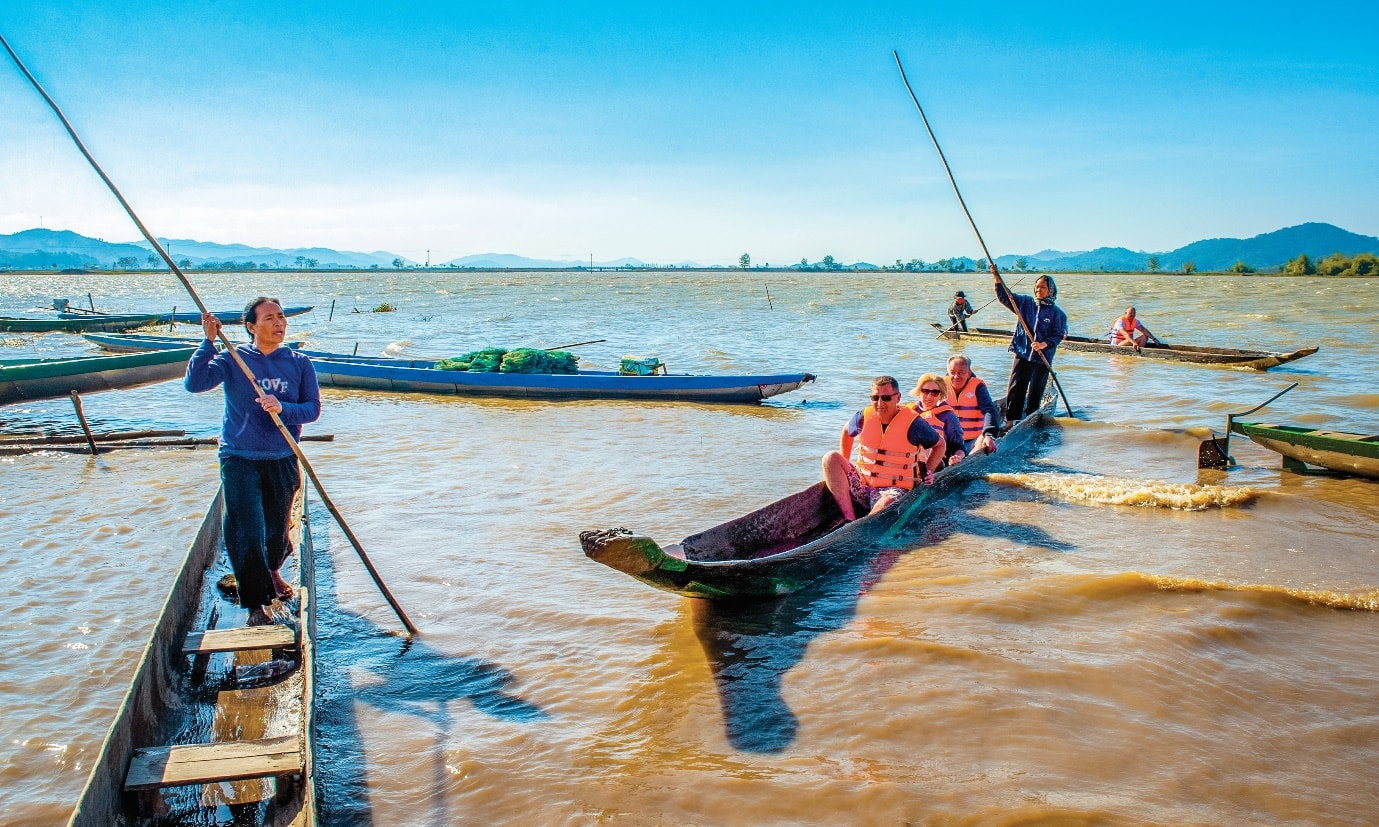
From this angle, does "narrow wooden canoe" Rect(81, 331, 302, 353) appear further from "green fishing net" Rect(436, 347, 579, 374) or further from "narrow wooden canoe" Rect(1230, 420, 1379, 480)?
"narrow wooden canoe" Rect(1230, 420, 1379, 480)

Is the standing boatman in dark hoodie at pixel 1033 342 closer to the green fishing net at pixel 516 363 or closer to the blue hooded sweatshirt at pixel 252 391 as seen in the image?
the green fishing net at pixel 516 363

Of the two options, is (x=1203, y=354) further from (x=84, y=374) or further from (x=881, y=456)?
(x=84, y=374)

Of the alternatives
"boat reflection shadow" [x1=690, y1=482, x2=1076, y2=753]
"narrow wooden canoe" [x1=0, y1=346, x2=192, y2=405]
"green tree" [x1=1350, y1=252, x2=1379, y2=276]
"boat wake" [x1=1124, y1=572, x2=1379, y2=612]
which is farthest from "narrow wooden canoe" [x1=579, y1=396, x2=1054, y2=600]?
"green tree" [x1=1350, y1=252, x2=1379, y2=276]

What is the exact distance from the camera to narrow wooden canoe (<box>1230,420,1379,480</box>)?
29.1 ft

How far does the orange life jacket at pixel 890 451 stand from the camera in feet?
23.7

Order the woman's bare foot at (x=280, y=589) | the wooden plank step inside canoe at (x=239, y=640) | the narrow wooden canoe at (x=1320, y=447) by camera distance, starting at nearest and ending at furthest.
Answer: the wooden plank step inside canoe at (x=239, y=640) < the woman's bare foot at (x=280, y=589) < the narrow wooden canoe at (x=1320, y=447)

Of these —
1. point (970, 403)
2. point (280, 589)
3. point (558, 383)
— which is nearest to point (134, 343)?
point (558, 383)

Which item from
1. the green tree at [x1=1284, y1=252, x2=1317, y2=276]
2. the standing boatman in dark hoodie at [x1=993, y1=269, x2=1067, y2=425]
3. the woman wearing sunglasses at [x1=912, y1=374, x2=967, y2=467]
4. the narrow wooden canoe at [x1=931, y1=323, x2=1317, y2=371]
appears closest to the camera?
the woman wearing sunglasses at [x1=912, y1=374, x2=967, y2=467]

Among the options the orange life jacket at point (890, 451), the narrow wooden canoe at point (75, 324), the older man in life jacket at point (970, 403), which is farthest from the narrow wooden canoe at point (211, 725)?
the narrow wooden canoe at point (75, 324)

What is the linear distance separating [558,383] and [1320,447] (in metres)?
11.5

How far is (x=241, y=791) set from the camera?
11.6ft

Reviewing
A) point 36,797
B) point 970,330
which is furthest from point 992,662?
point 970,330

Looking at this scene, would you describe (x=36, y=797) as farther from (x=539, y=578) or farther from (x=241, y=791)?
(x=539, y=578)

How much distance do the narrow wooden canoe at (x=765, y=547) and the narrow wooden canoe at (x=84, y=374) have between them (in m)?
12.4
